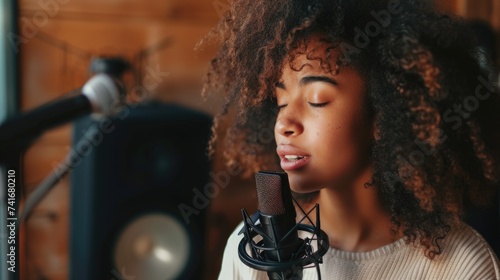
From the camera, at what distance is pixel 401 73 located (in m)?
0.68

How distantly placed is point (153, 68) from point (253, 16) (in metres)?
0.90

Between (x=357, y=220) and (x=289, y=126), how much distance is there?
196 mm

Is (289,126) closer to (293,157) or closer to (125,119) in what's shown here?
(293,157)

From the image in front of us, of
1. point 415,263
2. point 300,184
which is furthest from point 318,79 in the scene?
point 415,263

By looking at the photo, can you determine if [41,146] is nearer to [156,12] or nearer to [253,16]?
[156,12]

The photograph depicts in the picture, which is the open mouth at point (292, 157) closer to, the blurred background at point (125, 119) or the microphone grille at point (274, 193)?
the microphone grille at point (274, 193)

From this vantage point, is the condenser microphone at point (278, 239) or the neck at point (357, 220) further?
the neck at point (357, 220)

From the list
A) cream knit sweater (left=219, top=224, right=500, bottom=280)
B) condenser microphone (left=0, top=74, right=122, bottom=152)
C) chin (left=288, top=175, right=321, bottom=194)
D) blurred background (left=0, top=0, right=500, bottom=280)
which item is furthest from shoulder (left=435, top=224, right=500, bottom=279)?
blurred background (left=0, top=0, right=500, bottom=280)

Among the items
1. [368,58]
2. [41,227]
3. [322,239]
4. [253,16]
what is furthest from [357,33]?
[41,227]

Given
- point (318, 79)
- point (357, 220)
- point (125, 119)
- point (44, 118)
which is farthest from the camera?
point (125, 119)

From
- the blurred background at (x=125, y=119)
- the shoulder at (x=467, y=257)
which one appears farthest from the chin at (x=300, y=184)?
the blurred background at (x=125, y=119)

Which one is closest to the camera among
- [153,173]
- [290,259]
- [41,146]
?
[290,259]

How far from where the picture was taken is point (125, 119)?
4.02 feet

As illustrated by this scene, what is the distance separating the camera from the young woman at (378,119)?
0.68m
